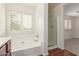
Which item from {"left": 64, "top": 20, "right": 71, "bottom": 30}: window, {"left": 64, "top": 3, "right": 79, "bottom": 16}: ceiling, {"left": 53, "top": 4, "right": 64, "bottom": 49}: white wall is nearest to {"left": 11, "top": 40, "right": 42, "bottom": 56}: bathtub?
{"left": 53, "top": 4, "right": 64, "bottom": 49}: white wall

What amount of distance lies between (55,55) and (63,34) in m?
0.29

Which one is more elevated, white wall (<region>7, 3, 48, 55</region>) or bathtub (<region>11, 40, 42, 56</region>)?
white wall (<region>7, 3, 48, 55</region>)

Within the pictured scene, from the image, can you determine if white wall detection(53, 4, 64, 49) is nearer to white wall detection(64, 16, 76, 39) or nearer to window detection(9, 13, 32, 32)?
white wall detection(64, 16, 76, 39)

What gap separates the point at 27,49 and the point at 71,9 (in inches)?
30.3

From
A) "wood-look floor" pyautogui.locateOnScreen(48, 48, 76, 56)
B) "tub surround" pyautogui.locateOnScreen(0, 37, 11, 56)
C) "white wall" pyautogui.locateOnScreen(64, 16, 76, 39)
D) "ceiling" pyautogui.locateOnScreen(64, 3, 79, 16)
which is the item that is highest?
"ceiling" pyautogui.locateOnScreen(64, 3, 79, 16)

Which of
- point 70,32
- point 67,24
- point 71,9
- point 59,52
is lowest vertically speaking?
point 59,52

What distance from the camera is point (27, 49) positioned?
3.78ft

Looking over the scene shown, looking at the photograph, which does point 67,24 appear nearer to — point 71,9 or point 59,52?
point 71,9

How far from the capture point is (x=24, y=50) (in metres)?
1.14

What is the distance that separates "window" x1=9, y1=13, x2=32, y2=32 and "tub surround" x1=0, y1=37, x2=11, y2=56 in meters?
0.14

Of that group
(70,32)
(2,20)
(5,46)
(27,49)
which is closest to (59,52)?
(70,32)

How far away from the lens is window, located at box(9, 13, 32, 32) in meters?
1.08

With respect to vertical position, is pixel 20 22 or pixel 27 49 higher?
pixel 20 22

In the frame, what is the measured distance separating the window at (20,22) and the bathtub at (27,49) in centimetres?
18
